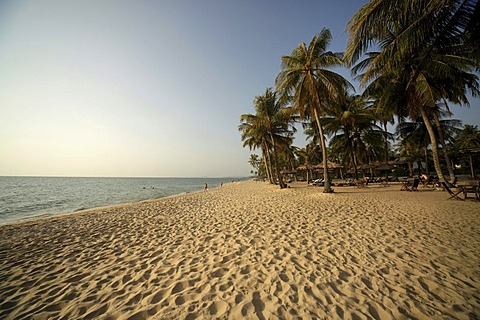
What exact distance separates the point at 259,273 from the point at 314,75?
1320 cm

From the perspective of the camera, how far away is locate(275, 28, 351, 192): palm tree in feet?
39.8

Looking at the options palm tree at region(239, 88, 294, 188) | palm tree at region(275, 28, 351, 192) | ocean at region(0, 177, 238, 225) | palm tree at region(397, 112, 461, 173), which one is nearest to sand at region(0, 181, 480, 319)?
palm tree at region(275, 28, 351, 192)

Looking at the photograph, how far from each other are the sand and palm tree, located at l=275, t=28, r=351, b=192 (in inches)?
346

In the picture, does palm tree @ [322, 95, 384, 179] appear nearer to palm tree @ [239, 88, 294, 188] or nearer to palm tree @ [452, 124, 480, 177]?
palm tree @ [239, 88, 294, 188]

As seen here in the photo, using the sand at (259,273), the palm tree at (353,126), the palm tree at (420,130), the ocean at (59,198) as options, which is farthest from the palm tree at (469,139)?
the ocean at (59,198)

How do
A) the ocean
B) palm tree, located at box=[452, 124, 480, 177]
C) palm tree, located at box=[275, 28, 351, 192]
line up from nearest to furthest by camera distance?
palm tree, located at box=[275, 28, 351, 192] → the ocean → palm tree, located at box=[452, 124, 480, 177]

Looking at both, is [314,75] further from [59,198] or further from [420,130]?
[59,198]

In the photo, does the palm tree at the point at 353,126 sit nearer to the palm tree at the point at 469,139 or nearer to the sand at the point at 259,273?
the sand at the point at 259,273

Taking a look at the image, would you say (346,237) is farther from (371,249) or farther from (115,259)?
(115,259)

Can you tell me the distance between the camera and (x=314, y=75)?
41.7 ft

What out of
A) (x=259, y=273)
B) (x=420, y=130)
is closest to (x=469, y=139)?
(x=420, y=130)

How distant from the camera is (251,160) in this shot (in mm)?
A: 78312

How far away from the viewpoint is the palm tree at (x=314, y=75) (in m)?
12.1

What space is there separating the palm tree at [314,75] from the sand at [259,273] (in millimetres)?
8777
